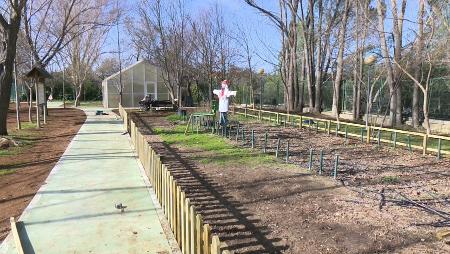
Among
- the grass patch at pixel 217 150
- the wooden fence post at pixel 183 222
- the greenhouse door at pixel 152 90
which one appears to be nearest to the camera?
the wooden fence post at pixel 183 222

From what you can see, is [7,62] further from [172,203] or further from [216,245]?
[216,245]

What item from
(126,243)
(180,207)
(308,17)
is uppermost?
(308,17)

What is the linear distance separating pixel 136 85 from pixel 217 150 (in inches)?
1054

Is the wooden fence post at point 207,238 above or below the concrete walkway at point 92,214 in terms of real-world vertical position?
above

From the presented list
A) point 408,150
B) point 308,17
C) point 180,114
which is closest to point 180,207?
point 408,150

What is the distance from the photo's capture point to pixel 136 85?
36.9 m

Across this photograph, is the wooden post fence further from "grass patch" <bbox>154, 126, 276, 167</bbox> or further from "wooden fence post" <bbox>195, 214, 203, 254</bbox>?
"grass patch" <bbox>154, 126, 276, 167</bbox>

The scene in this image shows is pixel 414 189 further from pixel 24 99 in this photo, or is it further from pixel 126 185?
pixel 24 99

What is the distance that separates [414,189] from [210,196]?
3300 mm

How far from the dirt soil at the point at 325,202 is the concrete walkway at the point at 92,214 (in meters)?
0.80

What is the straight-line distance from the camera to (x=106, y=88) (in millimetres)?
37312

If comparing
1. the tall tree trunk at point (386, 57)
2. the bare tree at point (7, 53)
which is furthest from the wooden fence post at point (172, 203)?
the tall tree trunk at point (386, 57)

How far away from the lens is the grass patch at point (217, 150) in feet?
32.1

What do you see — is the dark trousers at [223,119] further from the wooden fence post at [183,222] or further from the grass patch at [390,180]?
the wooden fence post at [183,222]
